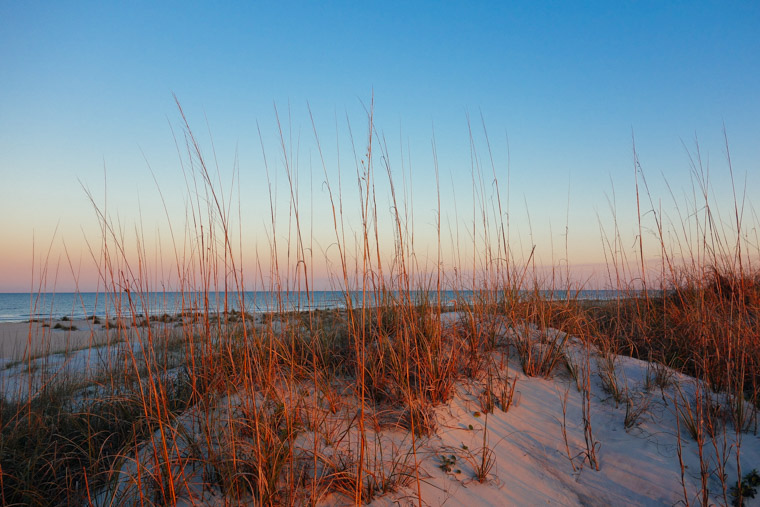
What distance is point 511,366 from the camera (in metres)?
3.07

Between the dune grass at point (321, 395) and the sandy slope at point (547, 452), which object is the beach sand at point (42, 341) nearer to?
the dune grass at point (321, 395)

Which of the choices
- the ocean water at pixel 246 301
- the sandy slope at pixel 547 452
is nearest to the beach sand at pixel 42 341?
the ocean water at pixel 246 301

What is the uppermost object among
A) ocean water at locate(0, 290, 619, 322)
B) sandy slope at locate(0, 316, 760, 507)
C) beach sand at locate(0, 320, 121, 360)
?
ocean water at locate(0, 290, 619, 322)

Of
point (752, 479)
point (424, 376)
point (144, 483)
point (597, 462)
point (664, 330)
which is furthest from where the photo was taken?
point (664, 330)

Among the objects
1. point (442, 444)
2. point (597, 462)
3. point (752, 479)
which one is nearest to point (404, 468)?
point (442, 444)

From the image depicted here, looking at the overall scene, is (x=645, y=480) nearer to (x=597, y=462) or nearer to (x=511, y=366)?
(x=597, y=462)

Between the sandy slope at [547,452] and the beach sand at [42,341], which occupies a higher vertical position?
the beach sand at [42,341]

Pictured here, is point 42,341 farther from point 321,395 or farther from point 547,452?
point 547,452

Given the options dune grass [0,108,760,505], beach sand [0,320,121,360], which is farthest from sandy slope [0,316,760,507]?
beach sand [0,320,121,360]

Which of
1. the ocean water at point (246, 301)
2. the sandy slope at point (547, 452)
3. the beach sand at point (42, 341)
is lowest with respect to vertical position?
the sandy slope at point (547, 452)

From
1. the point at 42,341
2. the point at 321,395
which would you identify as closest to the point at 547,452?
the point at 321,395

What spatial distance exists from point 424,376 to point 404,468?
2.29ft

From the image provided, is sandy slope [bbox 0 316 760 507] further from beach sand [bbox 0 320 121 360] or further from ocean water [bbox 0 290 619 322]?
beach sand [bbox 0 320 121 360]

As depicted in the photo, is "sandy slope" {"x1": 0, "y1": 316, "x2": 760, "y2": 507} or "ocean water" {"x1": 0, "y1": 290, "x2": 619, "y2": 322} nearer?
"sandy slope" {"x1": 0, "y1": 316, "x2": 760, "y2": 507}
